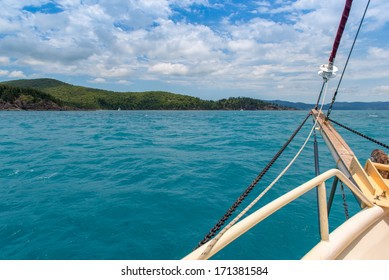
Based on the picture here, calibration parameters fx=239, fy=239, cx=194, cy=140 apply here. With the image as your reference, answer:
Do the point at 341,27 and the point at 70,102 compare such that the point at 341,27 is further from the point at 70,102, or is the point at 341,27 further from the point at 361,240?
the point at 70,102

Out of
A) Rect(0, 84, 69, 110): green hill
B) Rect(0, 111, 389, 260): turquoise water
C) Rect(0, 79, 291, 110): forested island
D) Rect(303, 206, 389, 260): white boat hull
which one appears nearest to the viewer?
Rect(303, 206, 389, 260): white boat hull

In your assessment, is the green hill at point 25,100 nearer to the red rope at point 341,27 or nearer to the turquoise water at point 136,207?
the turquoise water at point 136,207

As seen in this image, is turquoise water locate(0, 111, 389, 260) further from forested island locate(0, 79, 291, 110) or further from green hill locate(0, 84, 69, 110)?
forested island locate(0, 79, 291, 110)

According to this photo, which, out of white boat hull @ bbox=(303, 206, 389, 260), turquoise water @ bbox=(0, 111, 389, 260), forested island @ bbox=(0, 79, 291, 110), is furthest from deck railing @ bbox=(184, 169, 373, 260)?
forested island @ bbox=(0, 79, 291, 110)

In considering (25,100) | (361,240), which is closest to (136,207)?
(361,240)

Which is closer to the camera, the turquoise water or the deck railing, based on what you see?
the deck railing

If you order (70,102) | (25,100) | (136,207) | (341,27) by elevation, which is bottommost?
(136,207)

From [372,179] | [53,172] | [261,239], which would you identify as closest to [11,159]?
[53,172]

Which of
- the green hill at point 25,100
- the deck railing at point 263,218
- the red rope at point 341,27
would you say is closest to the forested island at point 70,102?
the green hill at point 25,100

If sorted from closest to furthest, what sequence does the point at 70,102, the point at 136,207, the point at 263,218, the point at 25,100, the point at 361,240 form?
the point at 263,218 < the point at 361,240 < the point at 136,207 < the point at 25,100 < the point at 70,102

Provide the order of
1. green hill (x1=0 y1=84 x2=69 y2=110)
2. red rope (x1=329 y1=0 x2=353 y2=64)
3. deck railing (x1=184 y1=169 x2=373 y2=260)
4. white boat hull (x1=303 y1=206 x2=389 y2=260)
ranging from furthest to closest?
green hill (x1=0 y1=84 x2=69 y2=110) → red rope (x1=329 y1=0 x2=353 y2=64) → white boat hull (x1=303 y1=206 x2=389 y2=260) → deck railing (x1=184 y1=169 x2=373 y2=260)

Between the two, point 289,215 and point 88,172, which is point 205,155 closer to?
point 88,172
